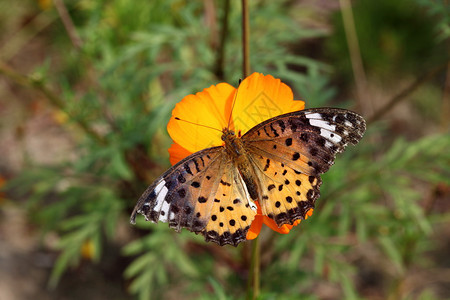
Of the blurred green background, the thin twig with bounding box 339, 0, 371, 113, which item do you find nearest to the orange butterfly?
the blurred green background

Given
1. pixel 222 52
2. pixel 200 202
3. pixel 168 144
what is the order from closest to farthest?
1. pixel 200 202
2. pixel 222 52
3. pixel 168 144

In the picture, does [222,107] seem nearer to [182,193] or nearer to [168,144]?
[182,193]

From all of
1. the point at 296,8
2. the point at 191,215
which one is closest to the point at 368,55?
the point at 296,8

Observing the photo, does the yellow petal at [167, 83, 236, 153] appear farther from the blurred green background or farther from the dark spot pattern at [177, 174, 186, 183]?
the blurred green background

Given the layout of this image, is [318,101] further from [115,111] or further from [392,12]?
[392,12]

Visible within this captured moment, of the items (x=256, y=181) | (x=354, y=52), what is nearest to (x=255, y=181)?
(x=256, y=181)

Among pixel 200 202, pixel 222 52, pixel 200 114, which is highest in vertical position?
pixel 222 52

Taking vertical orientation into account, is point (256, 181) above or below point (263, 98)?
below
